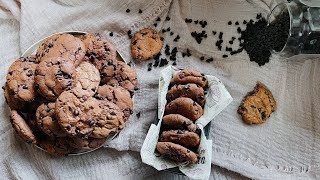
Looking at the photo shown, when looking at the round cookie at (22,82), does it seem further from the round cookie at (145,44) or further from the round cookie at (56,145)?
the round cookie at (145,44)

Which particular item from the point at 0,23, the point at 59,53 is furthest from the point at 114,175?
the point at 0,23

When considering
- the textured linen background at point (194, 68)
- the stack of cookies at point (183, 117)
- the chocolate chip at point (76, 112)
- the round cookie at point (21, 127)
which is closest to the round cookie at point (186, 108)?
the stack of cookies at point (183, 117)

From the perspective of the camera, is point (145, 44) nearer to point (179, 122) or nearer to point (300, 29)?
point (179, 122)

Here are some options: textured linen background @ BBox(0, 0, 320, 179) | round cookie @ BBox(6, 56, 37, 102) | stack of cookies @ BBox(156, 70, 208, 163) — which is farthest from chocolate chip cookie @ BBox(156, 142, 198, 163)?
round cookie @ BBox(6, 56, 37, 102)

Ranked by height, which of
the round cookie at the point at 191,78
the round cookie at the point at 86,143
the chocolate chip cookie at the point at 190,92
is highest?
the round cookie at the point at 191,78

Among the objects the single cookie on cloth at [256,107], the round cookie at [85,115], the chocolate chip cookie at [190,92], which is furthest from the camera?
the single cookie on cloth at [256,107]

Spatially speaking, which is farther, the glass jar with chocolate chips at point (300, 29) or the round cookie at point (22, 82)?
the glass jar with chocolate chips at point (300, 29)

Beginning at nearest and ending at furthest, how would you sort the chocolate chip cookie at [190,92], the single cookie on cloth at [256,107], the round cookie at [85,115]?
the round cookie at [85,115] → the chocolate chip cookie at [190,92] → the single cookie on cloth at [256,107]

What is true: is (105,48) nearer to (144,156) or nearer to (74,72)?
(74,72)
